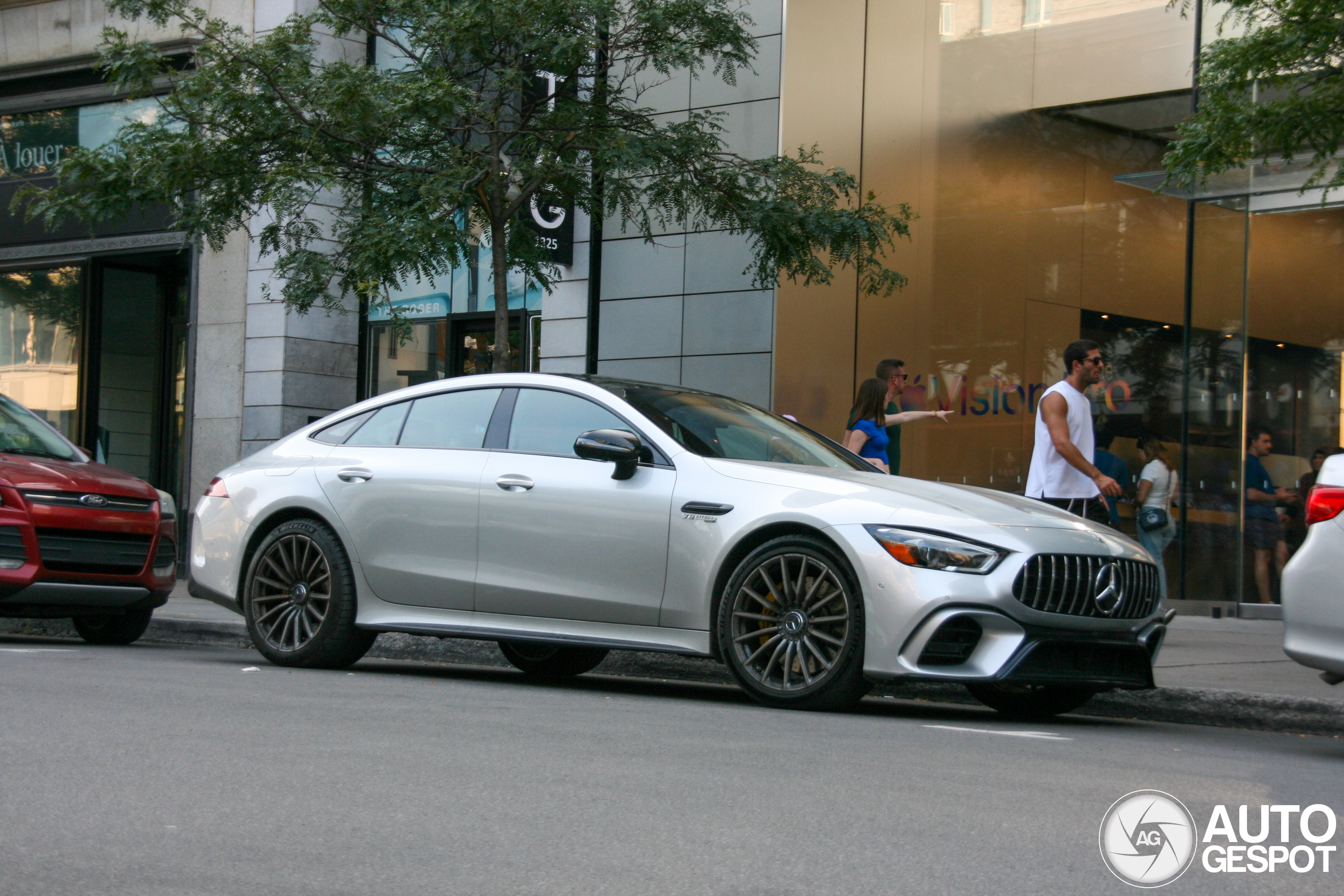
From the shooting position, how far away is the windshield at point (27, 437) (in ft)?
33.2

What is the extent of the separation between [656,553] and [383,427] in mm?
1991

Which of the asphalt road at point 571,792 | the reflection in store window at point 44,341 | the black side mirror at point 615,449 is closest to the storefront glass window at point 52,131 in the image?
the reflection in store window at point 44,341

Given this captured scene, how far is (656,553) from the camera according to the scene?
6844mm

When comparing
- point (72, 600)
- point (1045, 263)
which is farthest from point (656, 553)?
point (1045, 263)

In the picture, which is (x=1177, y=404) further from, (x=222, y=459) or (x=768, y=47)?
(x=222, y=459)

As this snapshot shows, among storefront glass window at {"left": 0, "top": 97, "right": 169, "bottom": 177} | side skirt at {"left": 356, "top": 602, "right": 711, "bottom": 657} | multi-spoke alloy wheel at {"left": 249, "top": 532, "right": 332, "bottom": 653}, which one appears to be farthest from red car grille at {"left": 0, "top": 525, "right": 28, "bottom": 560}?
storefront glass window at {"left": 0, "top": 97, "right": 169, "bottom": 177}

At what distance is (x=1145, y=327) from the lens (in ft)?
43.3

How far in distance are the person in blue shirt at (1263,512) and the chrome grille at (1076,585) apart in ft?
22.7

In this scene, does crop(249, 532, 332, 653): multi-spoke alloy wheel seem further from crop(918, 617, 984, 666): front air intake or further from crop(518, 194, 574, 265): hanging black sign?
crop(518, 194, 574, 265): hanging black sign

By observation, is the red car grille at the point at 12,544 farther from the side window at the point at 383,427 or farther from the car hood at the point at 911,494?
the car hood at the point at 911,494

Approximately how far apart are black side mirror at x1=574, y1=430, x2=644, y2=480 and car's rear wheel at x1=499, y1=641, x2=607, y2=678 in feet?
5.17

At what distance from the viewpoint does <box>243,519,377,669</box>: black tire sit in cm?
778

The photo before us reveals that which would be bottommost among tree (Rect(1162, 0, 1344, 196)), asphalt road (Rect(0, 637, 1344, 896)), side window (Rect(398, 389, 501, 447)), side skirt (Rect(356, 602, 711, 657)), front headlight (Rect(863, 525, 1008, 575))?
asphalt road (Rect(0, 637, 1344, 896))

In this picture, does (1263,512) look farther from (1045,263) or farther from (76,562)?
(76,562)
